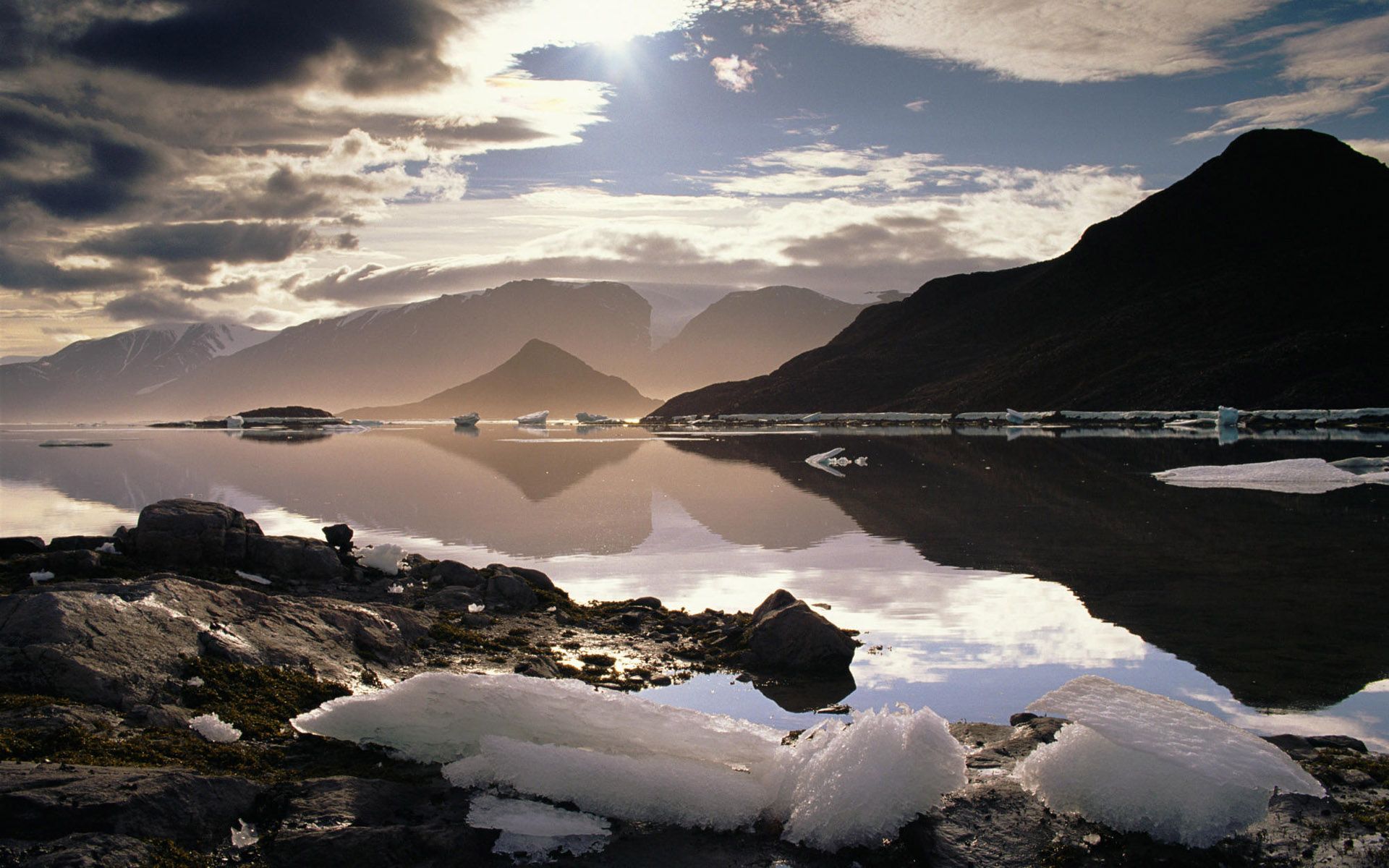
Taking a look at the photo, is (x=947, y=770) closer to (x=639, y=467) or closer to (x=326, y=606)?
(x=326, y=606)

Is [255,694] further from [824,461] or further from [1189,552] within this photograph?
[824,461]

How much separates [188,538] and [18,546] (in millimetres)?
3987

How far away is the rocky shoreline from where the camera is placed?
5.30m

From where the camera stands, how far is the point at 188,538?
535 inches

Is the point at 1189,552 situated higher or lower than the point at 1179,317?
lower

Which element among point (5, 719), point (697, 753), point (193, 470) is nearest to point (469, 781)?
point (697, 753)

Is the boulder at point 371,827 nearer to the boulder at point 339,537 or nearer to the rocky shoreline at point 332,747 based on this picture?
the rocky shoreline at point 332,747

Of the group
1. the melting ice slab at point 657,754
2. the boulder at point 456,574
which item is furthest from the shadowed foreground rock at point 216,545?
the melting ice slab at point 657,754

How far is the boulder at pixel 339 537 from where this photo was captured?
55.2ft

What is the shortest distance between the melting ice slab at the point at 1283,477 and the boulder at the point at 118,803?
2980 cm

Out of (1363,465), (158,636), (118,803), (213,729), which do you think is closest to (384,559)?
(158,636)

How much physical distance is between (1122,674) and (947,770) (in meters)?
4.70

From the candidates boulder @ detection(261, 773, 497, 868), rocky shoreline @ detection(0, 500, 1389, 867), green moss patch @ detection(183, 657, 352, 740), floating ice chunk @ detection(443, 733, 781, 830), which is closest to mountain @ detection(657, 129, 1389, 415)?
rocky shoreline @ detection(0, 500, 1389, 867)

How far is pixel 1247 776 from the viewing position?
19.4 feet
